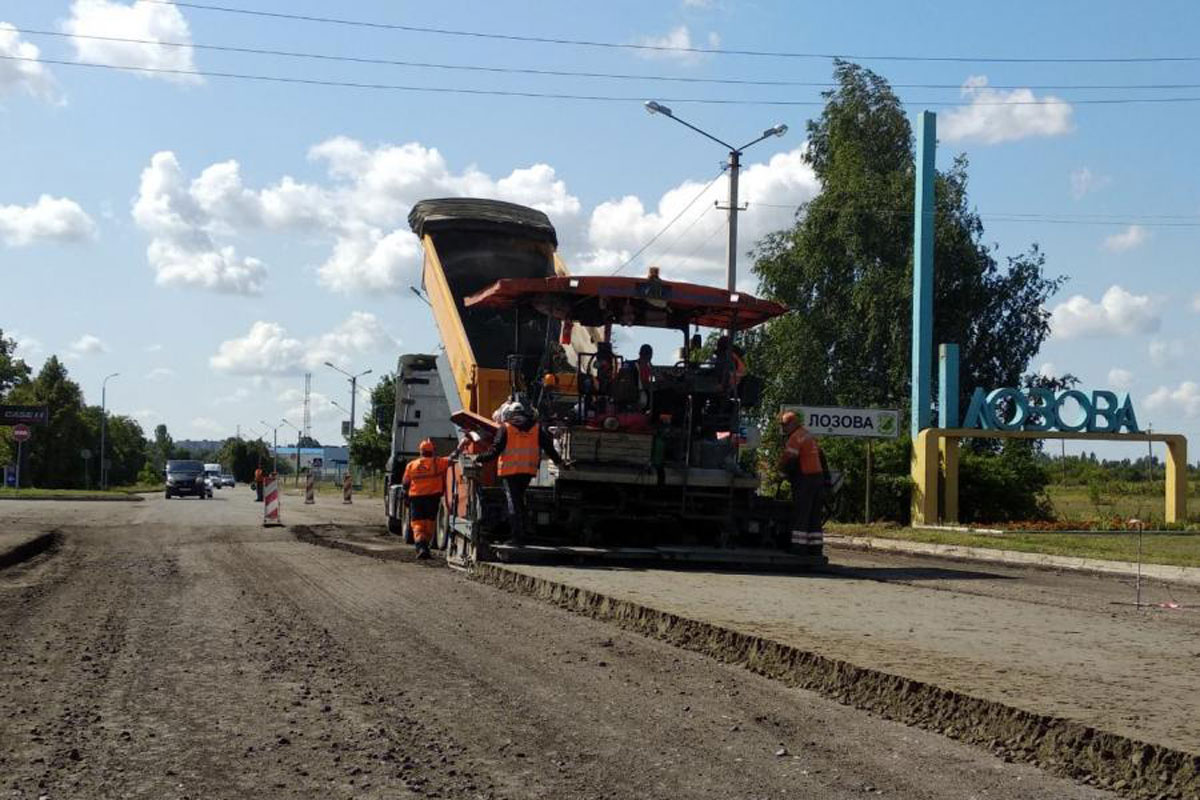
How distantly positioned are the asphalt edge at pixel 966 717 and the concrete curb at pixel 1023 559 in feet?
31.9

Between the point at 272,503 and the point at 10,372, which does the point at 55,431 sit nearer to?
the point at 10,372

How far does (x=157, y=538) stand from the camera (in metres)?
21.1

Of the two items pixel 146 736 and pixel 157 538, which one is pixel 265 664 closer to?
pixel 146 736

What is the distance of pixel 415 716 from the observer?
20.2ft

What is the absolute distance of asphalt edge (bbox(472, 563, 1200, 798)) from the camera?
498 centimetres

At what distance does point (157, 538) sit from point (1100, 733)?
18233mm

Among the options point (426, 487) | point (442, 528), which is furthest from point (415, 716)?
point (426, 487)

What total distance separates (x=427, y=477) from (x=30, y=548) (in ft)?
20.1

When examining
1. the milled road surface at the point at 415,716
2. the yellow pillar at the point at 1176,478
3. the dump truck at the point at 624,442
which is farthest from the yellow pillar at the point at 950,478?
the milled road surface at the point at 415,716

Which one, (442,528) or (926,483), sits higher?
(926,483)

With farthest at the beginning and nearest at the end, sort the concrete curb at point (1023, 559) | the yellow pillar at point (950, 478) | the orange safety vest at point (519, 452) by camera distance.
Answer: the yellow pillar at point (950, 478) < the concrete curb at point (1023, 559) < the orange safety vest at point (519, 452)

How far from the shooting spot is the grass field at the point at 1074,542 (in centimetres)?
1918

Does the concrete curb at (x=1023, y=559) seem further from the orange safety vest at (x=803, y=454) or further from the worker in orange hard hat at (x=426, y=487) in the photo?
the worker in orange hard hat at (x=426, y=487)

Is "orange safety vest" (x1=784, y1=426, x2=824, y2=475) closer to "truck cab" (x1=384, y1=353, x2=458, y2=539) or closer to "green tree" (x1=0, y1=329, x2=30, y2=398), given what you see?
"truck cab" (x1=384, y1=353, x2=458, y2=539)
